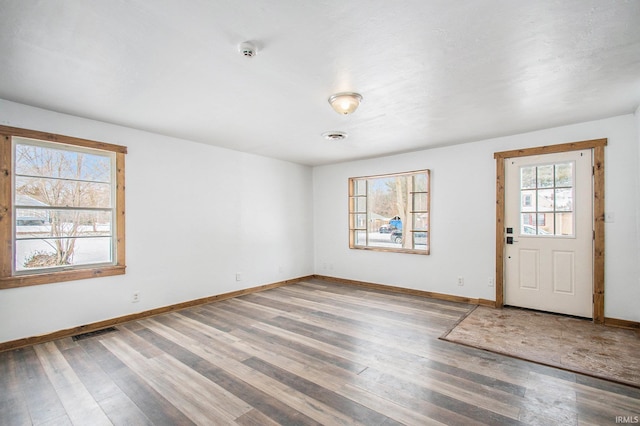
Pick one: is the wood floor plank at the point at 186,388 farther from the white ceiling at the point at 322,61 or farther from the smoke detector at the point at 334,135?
the smoke detector at the point at 334,135

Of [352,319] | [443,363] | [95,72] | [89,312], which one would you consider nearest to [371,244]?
[352,319]

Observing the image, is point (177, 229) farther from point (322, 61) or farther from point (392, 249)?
point (392, 249)

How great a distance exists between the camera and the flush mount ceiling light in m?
2.90

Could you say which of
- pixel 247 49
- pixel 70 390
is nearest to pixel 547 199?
pixel 247 49

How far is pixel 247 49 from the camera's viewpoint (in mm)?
2107

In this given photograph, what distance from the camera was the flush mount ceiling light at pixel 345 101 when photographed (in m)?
2.90

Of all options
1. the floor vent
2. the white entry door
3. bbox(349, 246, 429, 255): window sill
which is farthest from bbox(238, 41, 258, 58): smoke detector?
bbox(349, 246, 429, 255): window sill

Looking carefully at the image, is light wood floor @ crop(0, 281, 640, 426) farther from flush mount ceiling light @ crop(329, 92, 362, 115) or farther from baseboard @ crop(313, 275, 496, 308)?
flush mount ceiling light @ crop(329, 92, 362, 115)

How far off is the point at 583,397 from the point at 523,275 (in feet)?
7.91

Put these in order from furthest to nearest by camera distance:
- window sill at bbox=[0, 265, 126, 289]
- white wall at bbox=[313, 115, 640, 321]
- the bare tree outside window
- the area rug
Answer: white wall at bbox=[313, 115, 640, 321]
the bare tree outside window
window sill at bbox=[0, 265, 126, 289]
the area rug

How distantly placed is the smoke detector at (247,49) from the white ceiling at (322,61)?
49 mm

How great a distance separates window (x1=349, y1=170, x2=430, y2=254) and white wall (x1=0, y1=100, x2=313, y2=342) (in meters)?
1.31

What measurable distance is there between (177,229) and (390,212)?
379 centimetres

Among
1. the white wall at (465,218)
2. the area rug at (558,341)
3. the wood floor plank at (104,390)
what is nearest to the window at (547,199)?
the white wall at (465,218)
